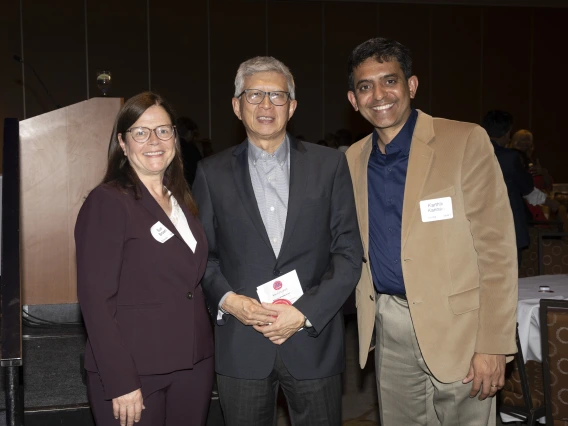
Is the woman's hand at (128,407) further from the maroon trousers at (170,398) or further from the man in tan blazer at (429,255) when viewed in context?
the man in tan blazer at (429,255)

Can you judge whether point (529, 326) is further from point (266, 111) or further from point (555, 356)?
point (266, 111)

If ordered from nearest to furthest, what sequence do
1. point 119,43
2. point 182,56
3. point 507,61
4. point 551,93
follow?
point 119,43 < point 182,56 < point 507,61 < point 551,93

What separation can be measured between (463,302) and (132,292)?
1078 millimetres

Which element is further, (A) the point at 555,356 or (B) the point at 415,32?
(B) the point at 415,32

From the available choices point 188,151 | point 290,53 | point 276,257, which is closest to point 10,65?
point 290,53

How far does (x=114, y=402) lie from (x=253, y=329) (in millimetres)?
494

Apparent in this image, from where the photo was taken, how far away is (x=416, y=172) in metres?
2.17

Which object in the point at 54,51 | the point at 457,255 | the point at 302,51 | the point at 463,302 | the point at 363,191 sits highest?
the point at 302,51

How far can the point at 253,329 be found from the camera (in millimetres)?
2125

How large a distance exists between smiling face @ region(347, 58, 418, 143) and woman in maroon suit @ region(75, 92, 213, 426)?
70cm

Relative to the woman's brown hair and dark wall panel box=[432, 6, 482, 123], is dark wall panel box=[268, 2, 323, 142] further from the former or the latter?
the woman's brown hair

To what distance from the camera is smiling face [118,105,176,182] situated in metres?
2.08

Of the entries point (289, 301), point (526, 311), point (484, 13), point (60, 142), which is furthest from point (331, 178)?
point (484, 13)

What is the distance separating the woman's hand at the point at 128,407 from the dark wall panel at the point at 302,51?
9.40m
